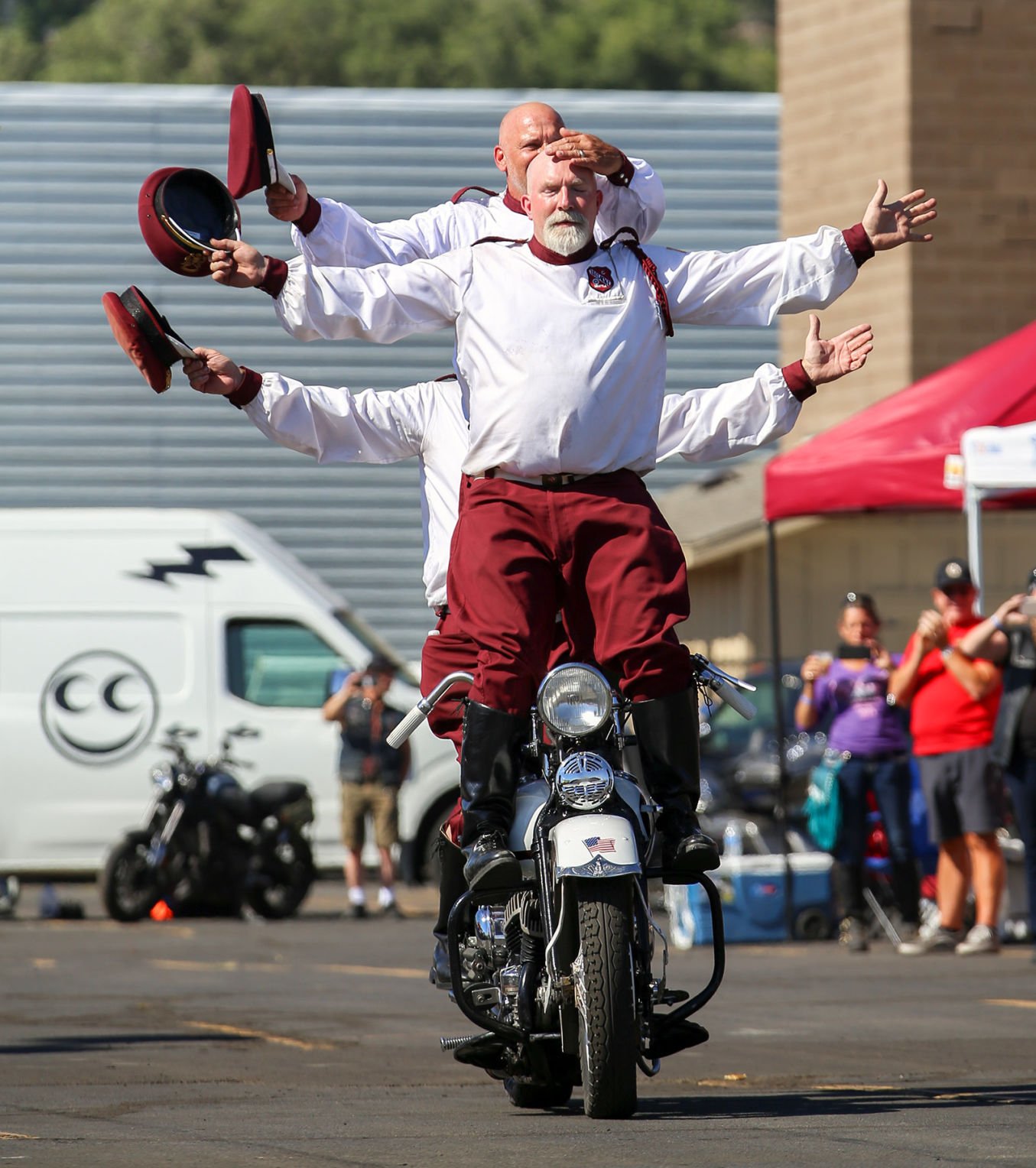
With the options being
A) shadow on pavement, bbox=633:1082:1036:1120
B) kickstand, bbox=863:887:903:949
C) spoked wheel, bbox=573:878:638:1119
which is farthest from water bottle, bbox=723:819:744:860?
spoked wheel, bbox=573:878:638:1119

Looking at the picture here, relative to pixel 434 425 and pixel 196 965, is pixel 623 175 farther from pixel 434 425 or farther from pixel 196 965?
pixel 196 965

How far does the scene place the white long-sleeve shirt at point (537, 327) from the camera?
5883mm

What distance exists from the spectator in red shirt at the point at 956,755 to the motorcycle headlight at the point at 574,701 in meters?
6.61

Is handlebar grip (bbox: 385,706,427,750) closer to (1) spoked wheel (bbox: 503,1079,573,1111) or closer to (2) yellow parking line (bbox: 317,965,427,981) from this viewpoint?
(1) spoked wheel (bbox: 503,1079,573,1111)

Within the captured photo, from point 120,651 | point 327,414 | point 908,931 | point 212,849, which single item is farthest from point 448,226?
point 120,651

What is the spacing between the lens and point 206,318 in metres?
23.1

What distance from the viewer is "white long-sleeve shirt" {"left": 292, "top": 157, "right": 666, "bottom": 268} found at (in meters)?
6.35

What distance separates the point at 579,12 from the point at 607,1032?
256 ft

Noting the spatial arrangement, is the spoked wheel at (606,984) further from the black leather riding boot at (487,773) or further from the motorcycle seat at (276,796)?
the motorcycle seat at (276,796)

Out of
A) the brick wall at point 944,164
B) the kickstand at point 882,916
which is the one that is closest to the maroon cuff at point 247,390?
the kickstand at point 882,916

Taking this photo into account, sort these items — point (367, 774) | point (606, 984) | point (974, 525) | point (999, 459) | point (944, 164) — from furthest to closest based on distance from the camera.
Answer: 1. point (944, 164)
2. point (367, 774)
3. point (974, 525)
4. point (999, 459)
5. point (606, 984)

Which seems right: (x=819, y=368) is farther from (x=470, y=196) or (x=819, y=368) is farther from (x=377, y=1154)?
(x=377, y=1154)

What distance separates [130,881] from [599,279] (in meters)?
10.2

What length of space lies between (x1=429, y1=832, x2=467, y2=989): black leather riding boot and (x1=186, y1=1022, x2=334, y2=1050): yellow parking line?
5.49 ft
